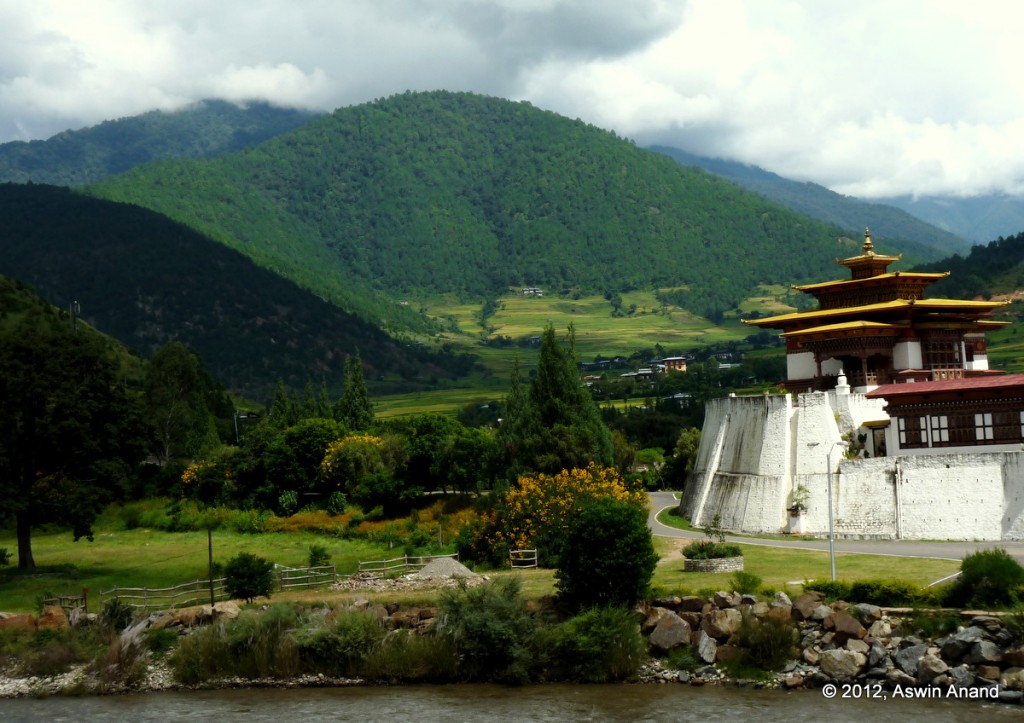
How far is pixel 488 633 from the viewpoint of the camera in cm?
4019

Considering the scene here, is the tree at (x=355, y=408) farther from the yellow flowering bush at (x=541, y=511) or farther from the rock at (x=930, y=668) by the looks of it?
the rock at (x=930, y=668)

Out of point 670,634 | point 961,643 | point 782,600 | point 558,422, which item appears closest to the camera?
point 961,643

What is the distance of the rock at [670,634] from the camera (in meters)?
39.8

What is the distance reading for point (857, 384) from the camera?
198 feet

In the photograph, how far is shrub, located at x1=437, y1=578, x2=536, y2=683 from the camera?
40.1 meters

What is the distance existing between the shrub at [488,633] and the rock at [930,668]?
12.4 meters

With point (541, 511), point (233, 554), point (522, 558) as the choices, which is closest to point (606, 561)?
point (522, 558)

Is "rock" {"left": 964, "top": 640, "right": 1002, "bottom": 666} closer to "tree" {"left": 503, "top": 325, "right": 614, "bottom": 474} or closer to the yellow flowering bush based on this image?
the yellow flowering bush

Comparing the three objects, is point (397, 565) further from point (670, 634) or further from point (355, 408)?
point (355, 408)

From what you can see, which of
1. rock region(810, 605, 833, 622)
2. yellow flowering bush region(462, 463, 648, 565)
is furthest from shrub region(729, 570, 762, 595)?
yellow flowering bush region(462, 463, 648, 565)

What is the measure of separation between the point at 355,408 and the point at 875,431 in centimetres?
4767

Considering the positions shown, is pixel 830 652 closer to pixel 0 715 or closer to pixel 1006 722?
pixel 1006 722

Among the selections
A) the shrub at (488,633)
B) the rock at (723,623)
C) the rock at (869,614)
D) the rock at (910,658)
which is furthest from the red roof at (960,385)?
the shrub at (488,633)

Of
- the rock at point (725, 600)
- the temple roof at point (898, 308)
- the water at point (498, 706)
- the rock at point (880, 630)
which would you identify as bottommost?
the water at point (498, 706)
